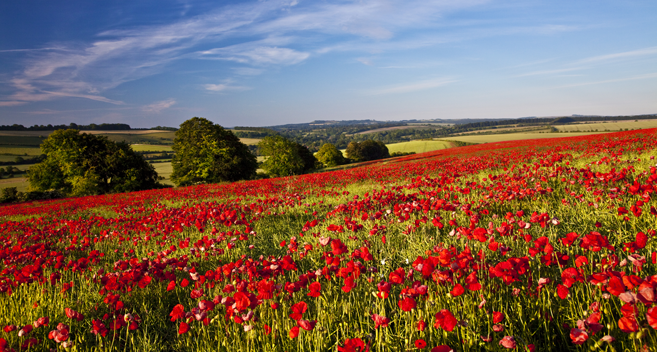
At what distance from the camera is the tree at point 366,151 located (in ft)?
267

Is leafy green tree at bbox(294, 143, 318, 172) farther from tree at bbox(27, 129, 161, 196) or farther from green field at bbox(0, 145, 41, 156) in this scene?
green field at bbox(0, 145, 41, 156)

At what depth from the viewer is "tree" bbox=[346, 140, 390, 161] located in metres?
81.4

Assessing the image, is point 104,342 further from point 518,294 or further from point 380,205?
point 380,205

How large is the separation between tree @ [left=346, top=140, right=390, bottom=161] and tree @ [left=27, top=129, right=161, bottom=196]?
183 ft

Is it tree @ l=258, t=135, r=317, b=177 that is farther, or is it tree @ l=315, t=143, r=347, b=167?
tree @ l=315, t=143, r=347, b=167

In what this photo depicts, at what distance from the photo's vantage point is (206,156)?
3494cm

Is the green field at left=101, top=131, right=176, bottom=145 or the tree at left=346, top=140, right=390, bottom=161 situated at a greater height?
the green field at left=101, top=131, right=176, bottom=145

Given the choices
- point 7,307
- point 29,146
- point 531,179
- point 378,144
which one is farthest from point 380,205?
point 29,146

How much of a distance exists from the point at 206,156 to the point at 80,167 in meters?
14.0

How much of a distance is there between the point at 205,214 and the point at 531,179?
6.79 m

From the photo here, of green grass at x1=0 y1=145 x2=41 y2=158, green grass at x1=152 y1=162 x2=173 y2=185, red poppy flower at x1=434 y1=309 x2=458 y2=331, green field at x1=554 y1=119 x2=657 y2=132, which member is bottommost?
green grass at x1=152 y1=162 x2=173 y2=185

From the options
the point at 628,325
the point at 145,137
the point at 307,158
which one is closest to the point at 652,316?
the point at 628,325

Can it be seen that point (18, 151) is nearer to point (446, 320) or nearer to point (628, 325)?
point (446, 320)

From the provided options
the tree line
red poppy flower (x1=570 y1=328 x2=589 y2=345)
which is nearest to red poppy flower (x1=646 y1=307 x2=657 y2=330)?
red poppy flower (x1=570 y1=328 x2=589 y2=345)
